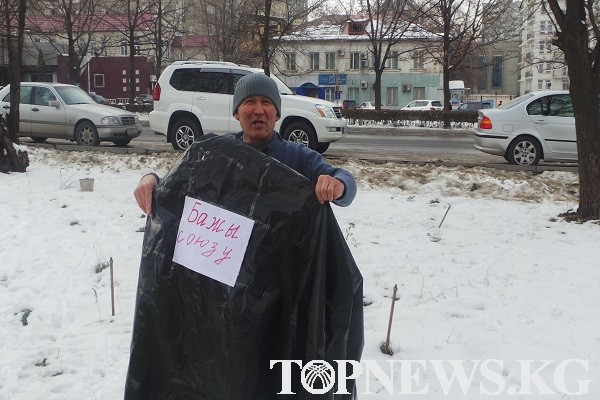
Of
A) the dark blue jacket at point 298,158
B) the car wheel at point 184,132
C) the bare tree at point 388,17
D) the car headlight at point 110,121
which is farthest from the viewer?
the bare tree at point 388,17

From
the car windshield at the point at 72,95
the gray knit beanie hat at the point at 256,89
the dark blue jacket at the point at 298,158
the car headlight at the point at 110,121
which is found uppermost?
the car windshield at the point at 72,95

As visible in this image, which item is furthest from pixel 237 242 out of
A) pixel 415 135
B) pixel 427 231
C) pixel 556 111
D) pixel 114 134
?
pixel 415 135

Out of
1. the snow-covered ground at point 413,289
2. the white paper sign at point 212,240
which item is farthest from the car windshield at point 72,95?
the white paper sign at point 212,240

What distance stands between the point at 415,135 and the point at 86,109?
13.3 meters

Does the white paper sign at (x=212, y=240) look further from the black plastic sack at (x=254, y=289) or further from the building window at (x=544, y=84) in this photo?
the building window at (x=544, y=84)

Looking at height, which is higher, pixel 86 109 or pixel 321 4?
pixel 321 4

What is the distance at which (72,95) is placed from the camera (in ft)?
51.2

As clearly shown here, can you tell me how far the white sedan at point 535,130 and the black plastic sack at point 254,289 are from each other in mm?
10749

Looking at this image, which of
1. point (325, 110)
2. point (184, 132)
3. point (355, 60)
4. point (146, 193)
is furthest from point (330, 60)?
point (146, 193)

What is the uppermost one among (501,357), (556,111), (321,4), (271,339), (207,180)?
(321,4)

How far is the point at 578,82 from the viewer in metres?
7.88

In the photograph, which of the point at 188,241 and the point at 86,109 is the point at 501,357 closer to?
the point at 188,241

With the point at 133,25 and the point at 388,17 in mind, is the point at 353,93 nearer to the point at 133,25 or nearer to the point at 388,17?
the point at 388,17

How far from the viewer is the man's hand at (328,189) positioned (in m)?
2.21
